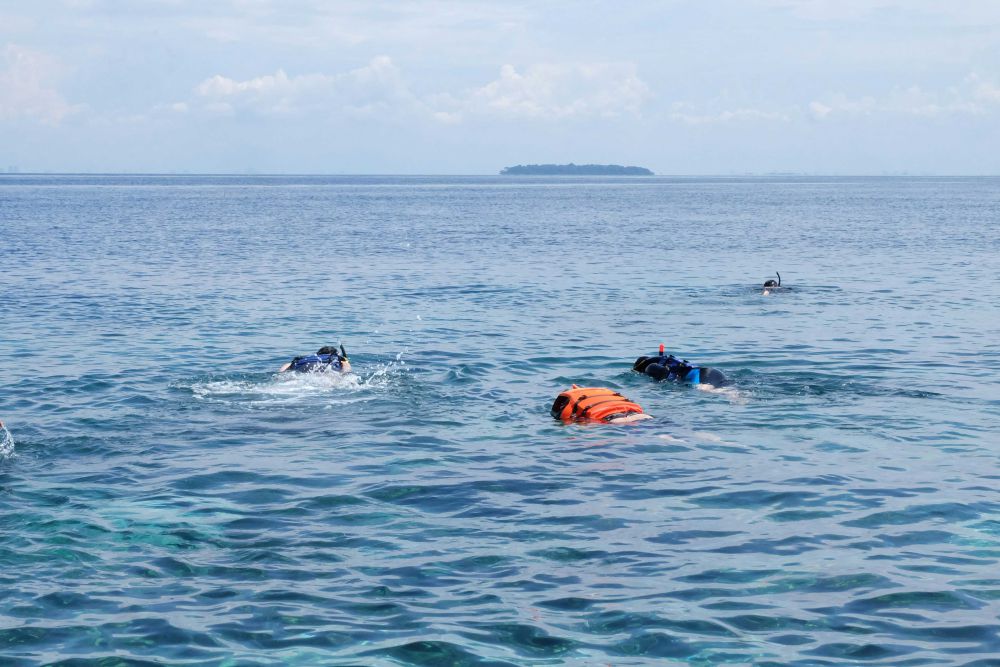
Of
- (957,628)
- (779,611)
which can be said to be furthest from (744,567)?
(957,628)

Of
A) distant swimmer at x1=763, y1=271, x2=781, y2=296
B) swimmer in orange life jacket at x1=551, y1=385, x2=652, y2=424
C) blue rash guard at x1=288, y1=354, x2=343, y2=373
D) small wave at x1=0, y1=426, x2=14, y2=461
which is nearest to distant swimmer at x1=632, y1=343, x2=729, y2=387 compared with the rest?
swimmer in orange life jacket at x1=551, y1=385, x2=652, y2=424

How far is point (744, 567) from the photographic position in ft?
43.0

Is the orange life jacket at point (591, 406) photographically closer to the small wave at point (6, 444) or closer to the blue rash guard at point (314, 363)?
the blue rash guard at point (314, 363)

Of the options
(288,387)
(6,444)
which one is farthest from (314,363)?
(6,444)

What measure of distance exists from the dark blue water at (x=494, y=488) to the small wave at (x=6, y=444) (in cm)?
6

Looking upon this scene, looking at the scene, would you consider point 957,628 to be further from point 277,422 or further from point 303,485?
point 277,422

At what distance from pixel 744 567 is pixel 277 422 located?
10879 millimetres

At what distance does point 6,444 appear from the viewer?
61.9ft

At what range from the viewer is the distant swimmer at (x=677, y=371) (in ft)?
76.7

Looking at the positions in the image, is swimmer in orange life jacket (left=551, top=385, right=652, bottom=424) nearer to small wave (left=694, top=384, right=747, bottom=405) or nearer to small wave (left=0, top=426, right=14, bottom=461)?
small wave (left=694, top=384, right=747, bottom=405)

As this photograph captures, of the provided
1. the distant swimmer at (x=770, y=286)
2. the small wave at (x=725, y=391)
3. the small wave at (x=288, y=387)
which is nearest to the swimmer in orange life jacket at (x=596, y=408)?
the small wave at (x=725, y=391)

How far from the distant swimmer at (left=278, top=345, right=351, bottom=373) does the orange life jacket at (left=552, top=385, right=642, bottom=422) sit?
5.94 metres

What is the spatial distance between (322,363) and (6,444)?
7304mm

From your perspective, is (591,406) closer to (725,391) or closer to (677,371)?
(677,371)
